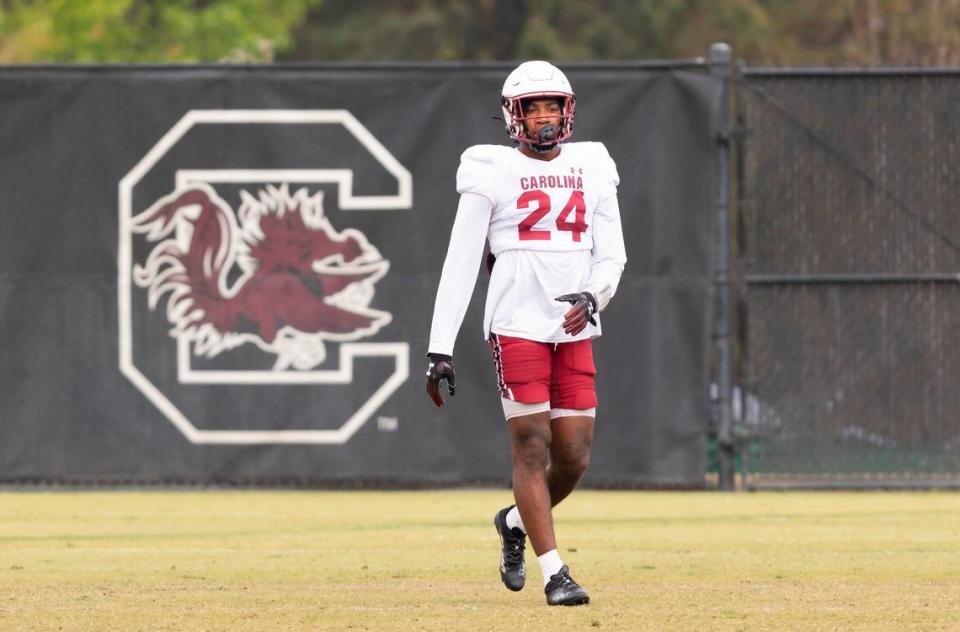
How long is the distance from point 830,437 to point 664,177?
2006mm

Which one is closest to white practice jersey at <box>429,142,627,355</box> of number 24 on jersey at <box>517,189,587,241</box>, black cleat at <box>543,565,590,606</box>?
number 24 on jersey at <box>517,189,587,241</box>

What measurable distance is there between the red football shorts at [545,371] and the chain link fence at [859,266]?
5322 millimetres

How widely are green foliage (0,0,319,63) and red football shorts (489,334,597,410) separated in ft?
63.6

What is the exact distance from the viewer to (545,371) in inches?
311

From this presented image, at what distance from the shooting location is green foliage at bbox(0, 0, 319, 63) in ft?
94.4

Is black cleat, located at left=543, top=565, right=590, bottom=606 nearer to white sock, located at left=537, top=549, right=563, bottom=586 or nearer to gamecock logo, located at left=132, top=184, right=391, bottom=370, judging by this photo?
white sock, located at left=537, top=549, right=563, bottom=586

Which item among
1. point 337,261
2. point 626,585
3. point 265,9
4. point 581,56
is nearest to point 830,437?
point 337,261

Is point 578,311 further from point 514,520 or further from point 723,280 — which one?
point 723,280

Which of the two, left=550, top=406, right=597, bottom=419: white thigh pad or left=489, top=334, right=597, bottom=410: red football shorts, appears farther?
left=550, top=406, right=597, bottom=419: white thigh pad

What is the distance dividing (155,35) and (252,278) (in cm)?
1856

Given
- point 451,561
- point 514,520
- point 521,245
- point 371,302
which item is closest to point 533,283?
point 521,245

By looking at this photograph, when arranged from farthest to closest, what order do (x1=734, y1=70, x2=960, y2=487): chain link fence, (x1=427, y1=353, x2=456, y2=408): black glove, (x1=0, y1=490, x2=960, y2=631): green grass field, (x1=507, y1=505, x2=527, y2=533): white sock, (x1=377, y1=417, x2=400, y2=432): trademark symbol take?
(x1=377, y1=417, x2=400, y2=432): trademark symbol → (x1=734, y1=70, x2=960, y2=487): chain link fence → (x1=507, y1=505, x2=527, y2=533): white sock → (x1=427, y1=353, x2=456, y2=408): black glove → (x1=0, y1=490, x2=960, y2=631): green grass field

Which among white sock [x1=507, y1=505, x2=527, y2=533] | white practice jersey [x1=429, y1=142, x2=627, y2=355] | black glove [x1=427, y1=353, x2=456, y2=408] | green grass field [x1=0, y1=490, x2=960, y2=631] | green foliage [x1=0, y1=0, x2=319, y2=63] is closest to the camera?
green grass field [x1=0, y1=490, x2=960, y2=631]

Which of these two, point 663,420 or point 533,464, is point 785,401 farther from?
point 533,464
